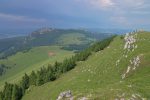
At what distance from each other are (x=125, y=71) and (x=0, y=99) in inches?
2799

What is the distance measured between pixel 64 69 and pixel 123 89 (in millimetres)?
86702

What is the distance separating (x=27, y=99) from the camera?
12119cm

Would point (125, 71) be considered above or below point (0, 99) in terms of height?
above

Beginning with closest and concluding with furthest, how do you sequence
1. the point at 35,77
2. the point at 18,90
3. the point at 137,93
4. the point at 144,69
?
the point at 137,93
the point at 144,69
the point at 18,90
the point at 35,77

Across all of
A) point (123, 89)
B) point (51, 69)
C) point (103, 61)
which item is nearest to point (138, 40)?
point (103, 61)

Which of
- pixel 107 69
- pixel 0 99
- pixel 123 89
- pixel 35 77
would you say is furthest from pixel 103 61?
pixel 123 89

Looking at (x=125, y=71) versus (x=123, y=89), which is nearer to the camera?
(x=123, y=89)

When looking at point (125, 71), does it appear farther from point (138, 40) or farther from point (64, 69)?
point (64, 69)

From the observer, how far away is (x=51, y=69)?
484 feet

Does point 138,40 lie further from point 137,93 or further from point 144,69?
point 137,93

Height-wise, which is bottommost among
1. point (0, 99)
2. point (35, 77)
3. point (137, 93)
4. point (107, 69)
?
point (0, 99)

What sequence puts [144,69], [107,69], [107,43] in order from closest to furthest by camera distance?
1. [144,69]
2. [107,69]
3. [107,43]

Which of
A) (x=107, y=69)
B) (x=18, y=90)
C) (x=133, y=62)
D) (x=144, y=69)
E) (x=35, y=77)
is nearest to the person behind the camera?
(x=144, y=69)

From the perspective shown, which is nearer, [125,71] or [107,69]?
[125,71]
